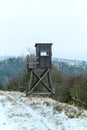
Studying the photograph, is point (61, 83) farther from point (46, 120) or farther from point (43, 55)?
point (46, 120)

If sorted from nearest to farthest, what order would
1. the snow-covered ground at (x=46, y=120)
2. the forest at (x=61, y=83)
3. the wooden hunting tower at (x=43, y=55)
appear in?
the snow-covered ground at (x=46, y=120) → the forest at (x=61, y=83) → the wooden hunting tower at (x=43, y=55)

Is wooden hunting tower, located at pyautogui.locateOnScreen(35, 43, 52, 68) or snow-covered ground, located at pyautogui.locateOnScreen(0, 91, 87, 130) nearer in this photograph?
snow-covered ground, located at pyautogui.locateOnScreen(0, 91, 87, 130)

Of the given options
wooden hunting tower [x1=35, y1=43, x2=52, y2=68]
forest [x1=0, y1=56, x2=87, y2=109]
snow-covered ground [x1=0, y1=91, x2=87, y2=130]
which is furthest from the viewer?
wooden hunting tower [x1=35, y1=43, x2=52, y2=68]

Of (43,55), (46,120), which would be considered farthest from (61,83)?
(46,120)

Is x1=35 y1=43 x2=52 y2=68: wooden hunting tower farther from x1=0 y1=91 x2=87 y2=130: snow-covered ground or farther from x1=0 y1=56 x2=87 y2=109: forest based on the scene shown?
x1=0 y1=91 x2=87 y2=130: snow-covered ground

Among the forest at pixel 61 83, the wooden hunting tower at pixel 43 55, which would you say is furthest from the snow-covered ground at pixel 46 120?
the wooden hunting tower at pixel 43 55

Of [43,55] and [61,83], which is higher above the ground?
[43,55]

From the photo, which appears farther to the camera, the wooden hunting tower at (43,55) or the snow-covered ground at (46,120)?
the wooden hunting tower at (43,55)

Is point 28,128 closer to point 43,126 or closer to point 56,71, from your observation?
point 43,126

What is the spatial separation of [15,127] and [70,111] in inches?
196

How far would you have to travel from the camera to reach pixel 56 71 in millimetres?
60375

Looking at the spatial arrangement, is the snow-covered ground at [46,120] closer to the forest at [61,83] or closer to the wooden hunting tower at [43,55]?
the forest at [61,83]

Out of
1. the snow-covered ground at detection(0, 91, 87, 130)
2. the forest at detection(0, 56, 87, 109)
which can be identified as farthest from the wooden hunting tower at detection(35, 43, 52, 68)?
the snow-covered ground at detection(0, 91, 87, 130)

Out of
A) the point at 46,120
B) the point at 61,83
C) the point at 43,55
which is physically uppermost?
the point at 43,55
